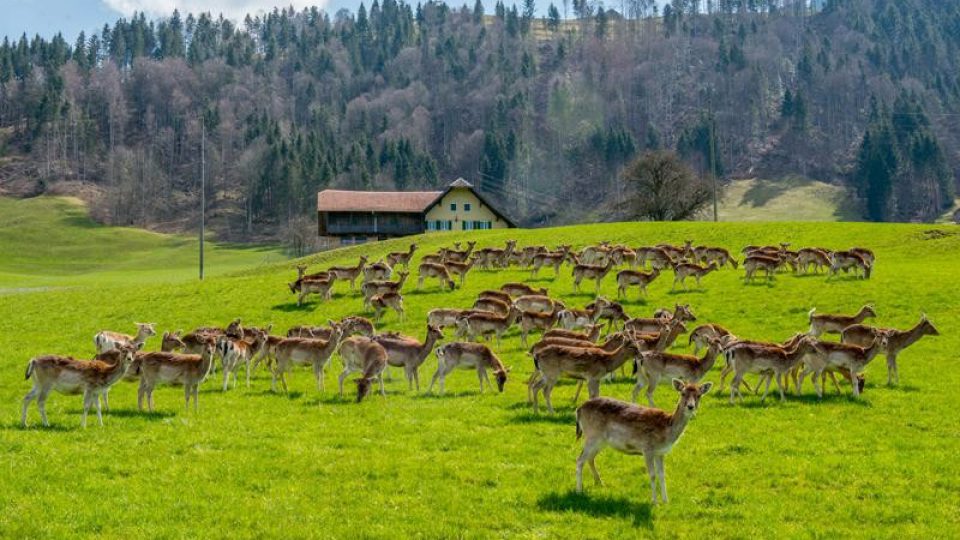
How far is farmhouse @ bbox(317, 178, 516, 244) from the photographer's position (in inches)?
3942

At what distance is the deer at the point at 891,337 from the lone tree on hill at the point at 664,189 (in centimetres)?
6457

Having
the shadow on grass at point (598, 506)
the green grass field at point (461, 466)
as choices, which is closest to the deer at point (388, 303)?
the green grass field at point (461, 466)

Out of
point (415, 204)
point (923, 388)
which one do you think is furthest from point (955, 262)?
point (415, 204)

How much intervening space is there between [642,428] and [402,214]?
91366 millimetres

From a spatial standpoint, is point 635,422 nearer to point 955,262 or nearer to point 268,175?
point 955,262

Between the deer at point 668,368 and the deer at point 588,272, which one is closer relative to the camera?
the deer at point 668,368

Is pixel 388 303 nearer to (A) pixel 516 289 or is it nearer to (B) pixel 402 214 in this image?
(A) pixel 516 289

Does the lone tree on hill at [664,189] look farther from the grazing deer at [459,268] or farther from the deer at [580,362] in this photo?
the deer at [580,362]

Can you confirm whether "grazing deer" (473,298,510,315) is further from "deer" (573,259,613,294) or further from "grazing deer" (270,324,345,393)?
"grazing deer" (270,324,345,393)

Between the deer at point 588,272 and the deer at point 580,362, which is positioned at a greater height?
the deer at point 588,272

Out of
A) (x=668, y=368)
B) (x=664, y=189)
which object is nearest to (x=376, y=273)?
(x=668, y=368)

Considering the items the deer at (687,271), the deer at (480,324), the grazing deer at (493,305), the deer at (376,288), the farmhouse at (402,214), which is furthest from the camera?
the farmhouse at (402,214)

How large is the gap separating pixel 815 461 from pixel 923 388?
28.1ft

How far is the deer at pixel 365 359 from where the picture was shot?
19812 millimetres
